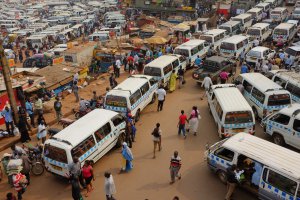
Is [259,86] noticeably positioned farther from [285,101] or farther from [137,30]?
[137,30]

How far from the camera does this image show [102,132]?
12547 millimetres

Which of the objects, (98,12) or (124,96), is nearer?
(124,96)

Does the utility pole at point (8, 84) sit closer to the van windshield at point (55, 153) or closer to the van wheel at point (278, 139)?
the van windshield at point (55, 153)

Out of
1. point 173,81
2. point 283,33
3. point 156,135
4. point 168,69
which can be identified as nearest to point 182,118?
point 156,135

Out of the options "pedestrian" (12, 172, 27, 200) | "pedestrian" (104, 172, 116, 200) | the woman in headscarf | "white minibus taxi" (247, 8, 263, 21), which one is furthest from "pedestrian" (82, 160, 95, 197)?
"white minibus taxi" (247, 8, 263, 21)

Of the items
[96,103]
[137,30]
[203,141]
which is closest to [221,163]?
[203,141]

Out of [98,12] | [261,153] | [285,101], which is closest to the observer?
[261,153]

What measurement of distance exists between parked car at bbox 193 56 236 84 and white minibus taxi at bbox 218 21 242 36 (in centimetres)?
986

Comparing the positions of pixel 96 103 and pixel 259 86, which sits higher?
pixel 259 86

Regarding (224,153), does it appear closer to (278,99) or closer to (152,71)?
(278,99)

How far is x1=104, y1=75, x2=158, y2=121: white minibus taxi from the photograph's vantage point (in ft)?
49.3

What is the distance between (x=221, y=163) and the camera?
10945 millimetres

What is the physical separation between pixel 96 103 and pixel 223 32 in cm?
1498

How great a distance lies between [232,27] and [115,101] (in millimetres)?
18852
